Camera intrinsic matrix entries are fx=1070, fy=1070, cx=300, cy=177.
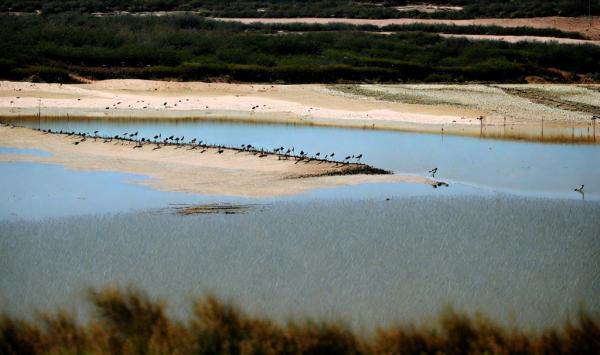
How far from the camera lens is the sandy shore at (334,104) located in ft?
94.0

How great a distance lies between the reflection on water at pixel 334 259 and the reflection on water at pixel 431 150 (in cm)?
286

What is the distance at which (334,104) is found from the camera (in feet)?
104

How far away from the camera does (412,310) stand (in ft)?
34.8

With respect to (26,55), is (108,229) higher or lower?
lower

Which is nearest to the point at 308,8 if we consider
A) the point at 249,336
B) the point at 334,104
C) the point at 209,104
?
the point at 334,104

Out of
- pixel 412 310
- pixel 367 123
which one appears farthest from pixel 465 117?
pixel 412 310

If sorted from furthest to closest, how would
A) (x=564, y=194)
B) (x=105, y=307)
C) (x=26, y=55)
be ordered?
(x=26, y=55), (x=564, y=194), (x=105, y=307)

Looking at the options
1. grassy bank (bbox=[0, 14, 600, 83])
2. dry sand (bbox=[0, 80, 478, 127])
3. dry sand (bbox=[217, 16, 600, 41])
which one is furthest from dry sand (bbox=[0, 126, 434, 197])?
dry sand (bbox=[217, 16, 600, 41])

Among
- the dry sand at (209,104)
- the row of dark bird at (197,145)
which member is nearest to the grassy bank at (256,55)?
the dry sand at (209,104)

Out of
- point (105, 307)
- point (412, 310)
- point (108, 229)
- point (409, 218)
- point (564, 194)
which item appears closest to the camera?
point (105, 307)

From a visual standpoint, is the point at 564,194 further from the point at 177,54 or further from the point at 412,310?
the point at 177,54

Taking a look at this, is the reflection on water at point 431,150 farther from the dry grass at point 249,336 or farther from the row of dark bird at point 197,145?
the dry grass at point 249,336

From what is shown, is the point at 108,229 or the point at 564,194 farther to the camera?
the point at 564,194

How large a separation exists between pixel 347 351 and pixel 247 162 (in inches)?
445
